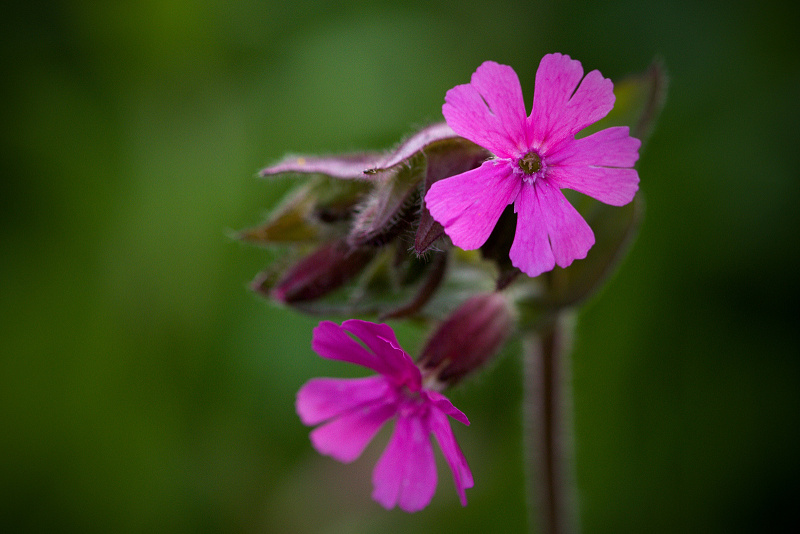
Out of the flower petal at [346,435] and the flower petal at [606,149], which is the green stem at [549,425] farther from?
the flower petal at [606,149]

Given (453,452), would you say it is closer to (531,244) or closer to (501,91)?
(531,244)

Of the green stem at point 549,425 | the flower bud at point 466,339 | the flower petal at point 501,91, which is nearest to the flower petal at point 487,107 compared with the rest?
the flower petal at point 501,91

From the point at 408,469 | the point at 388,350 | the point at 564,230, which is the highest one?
the point at 564,230

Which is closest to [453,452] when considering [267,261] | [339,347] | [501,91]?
[339,347]

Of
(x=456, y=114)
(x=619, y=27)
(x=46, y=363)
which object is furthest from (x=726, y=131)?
(x=46, y=363)

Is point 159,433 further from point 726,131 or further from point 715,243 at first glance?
point 726,131
